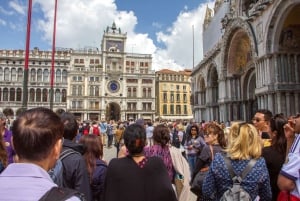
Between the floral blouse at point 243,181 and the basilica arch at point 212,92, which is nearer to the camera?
the floral blouse at point 243,181

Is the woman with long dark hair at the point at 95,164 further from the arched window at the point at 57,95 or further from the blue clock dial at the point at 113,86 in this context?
the blue clock dial at the point at 113,86

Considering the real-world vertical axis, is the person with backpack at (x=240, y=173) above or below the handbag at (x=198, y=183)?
above

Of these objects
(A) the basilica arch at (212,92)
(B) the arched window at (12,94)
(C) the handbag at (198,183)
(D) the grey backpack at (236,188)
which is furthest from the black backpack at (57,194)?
(B) the arched window at (12,94)

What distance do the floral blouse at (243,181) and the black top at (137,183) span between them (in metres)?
0.49

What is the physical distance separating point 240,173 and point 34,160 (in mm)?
2169

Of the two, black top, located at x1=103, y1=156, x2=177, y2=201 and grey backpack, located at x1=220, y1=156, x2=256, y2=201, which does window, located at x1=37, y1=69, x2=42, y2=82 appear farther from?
grey backpack, located at x1=220, y1=156, x2=256, y2=201

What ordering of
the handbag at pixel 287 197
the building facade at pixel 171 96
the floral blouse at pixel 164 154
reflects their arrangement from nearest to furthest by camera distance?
the handbag at pixel 287 197 → the floral blouse at pixel 164 154 → the building facade at pixel 171 96

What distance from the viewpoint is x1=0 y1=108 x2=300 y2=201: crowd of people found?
4.36 feet

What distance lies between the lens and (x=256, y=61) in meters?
14.2

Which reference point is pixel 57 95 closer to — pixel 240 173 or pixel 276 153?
pixel 276 153

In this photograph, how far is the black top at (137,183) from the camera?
2.80 m

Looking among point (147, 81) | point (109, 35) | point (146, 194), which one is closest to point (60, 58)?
point (109, 35)

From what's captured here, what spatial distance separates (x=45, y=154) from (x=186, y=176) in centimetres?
332

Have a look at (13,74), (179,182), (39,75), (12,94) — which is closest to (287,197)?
(179,182)
